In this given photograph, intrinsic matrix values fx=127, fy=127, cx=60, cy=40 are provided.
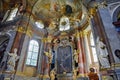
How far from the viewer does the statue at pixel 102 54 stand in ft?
27.6

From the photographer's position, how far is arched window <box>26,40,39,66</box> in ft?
44.0

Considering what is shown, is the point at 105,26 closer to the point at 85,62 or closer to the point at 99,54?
the point at 99,54

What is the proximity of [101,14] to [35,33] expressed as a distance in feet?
26.4

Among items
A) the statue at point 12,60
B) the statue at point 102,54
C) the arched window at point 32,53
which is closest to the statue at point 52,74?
the arched window at point 32,53

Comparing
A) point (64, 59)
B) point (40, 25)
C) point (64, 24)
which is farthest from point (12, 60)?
point (64, 24)

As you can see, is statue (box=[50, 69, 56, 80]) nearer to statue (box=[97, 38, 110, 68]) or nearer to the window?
statue (box=[97, 38, 110, 68])

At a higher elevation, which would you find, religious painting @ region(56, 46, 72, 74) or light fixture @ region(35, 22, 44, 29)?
light fixture @ region(35, 22, 44, 29)

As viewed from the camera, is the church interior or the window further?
the window

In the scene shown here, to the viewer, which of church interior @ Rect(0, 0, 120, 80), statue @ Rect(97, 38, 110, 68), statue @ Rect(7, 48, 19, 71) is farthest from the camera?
statue @ Rect(7, 48, 19, 71)

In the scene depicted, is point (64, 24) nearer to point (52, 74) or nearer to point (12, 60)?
point (52, 74)

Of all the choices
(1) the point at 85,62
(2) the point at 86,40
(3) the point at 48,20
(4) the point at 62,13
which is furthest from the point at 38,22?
(1) the point at 85,62

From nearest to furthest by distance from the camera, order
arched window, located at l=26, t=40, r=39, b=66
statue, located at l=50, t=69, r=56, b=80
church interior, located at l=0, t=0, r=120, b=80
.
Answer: church interior, located at l=0, t=0, r=120, b=80 → statue, located at l=50, t=69, r=56, b=80 → arched window, located at l=26, t=40, r=39, b=66

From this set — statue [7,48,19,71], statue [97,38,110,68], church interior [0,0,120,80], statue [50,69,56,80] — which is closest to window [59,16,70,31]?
church interior [0,0,120,80]

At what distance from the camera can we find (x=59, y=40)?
1511cm
